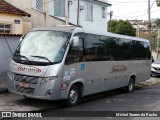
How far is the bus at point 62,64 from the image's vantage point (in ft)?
33.0

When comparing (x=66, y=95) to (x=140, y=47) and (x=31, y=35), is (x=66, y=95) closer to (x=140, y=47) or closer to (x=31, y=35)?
(x=31, y=35)

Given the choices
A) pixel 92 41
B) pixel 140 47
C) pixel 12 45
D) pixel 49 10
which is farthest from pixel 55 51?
pixel 49 10

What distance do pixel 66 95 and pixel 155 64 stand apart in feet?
50.6

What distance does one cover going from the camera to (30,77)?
10.2 meters

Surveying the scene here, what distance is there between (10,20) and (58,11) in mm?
6063

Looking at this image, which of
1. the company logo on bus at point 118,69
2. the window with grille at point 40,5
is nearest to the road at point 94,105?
the company logo on bus at point 118,69

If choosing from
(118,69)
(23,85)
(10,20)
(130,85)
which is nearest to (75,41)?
(23,85)

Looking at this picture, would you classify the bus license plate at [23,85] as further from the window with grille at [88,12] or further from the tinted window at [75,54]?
the window with grille at [88,12]

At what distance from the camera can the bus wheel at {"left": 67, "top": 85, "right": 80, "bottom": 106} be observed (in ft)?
35.5

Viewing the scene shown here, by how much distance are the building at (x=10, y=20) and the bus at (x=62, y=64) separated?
8788 millimetres

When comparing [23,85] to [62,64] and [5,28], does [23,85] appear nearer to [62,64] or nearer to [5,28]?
[62,64]

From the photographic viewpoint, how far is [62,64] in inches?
404

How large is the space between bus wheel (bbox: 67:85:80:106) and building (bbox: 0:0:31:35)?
1039 cm

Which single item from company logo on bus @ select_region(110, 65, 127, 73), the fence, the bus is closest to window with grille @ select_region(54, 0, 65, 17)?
Answer: company logo on bus @ select_region(110, 65, 127, 73)
